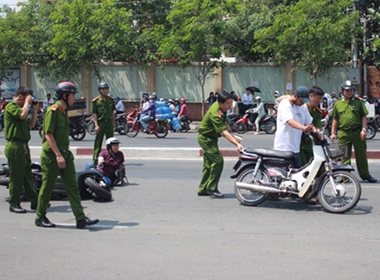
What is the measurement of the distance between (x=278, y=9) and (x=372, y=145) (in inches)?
578

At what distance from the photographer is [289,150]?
8844 mm

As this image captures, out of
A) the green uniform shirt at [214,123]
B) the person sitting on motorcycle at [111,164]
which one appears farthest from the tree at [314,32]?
the green uniform shirt at [214,123]

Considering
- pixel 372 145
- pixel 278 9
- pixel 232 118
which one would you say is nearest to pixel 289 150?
pixel 372 145

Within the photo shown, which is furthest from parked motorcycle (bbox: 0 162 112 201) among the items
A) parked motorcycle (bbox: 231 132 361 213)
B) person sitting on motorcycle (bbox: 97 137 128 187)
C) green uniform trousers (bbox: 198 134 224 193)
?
parked motorcycle (bbox: 231 132 361 213)

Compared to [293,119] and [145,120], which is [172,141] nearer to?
[145,120]

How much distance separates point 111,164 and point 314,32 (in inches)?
693

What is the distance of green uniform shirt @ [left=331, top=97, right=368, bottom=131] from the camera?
1040 cm

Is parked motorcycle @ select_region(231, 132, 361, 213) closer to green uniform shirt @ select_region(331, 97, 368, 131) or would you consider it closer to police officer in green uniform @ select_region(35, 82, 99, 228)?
green uniform shirt @ select_region(331, 97, 368, 131)

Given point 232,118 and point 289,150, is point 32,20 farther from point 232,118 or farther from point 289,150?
point 289,150

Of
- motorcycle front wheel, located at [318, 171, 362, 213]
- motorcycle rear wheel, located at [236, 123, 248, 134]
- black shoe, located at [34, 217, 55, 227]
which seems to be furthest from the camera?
motorcycle rear wheel, located at [236, 123, 248, 134]

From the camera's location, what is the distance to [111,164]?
10383 millimetres

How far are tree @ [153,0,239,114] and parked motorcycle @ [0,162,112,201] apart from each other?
18365 millimetres

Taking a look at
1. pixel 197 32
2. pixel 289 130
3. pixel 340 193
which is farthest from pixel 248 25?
pixel 340 193

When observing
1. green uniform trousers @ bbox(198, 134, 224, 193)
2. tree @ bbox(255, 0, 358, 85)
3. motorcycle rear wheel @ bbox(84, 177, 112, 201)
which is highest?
tree @ bbox(255, 0, 358, 85)
